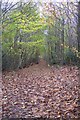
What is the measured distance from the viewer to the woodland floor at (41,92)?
154 cm

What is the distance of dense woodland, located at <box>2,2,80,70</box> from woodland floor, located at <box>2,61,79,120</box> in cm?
11

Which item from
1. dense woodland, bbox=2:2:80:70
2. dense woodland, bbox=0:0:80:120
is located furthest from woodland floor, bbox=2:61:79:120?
dense woodland, bbox=2:2:80:70

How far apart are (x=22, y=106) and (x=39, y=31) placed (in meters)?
0.73

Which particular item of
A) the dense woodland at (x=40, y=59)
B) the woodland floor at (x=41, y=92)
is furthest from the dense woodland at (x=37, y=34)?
the woodland floor at (x=41, y=92)

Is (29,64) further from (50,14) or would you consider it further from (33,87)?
(50,14)

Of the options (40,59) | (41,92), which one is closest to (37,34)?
(40,59)

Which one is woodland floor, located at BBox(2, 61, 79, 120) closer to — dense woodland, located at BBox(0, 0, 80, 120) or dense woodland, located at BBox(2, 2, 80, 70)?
dense woodland, located at BBox(0, 0, 80, 120)

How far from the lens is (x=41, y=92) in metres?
1.70

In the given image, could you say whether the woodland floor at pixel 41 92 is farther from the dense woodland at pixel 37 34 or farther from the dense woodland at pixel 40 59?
the dense woodland at pixel 37 34

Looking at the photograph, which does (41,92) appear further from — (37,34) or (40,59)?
(37,34)

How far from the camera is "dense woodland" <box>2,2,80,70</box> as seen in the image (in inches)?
73.3

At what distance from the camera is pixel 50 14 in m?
1.92

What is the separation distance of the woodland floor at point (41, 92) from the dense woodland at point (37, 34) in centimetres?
11

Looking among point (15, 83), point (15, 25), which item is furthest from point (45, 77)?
point (15, 25)
